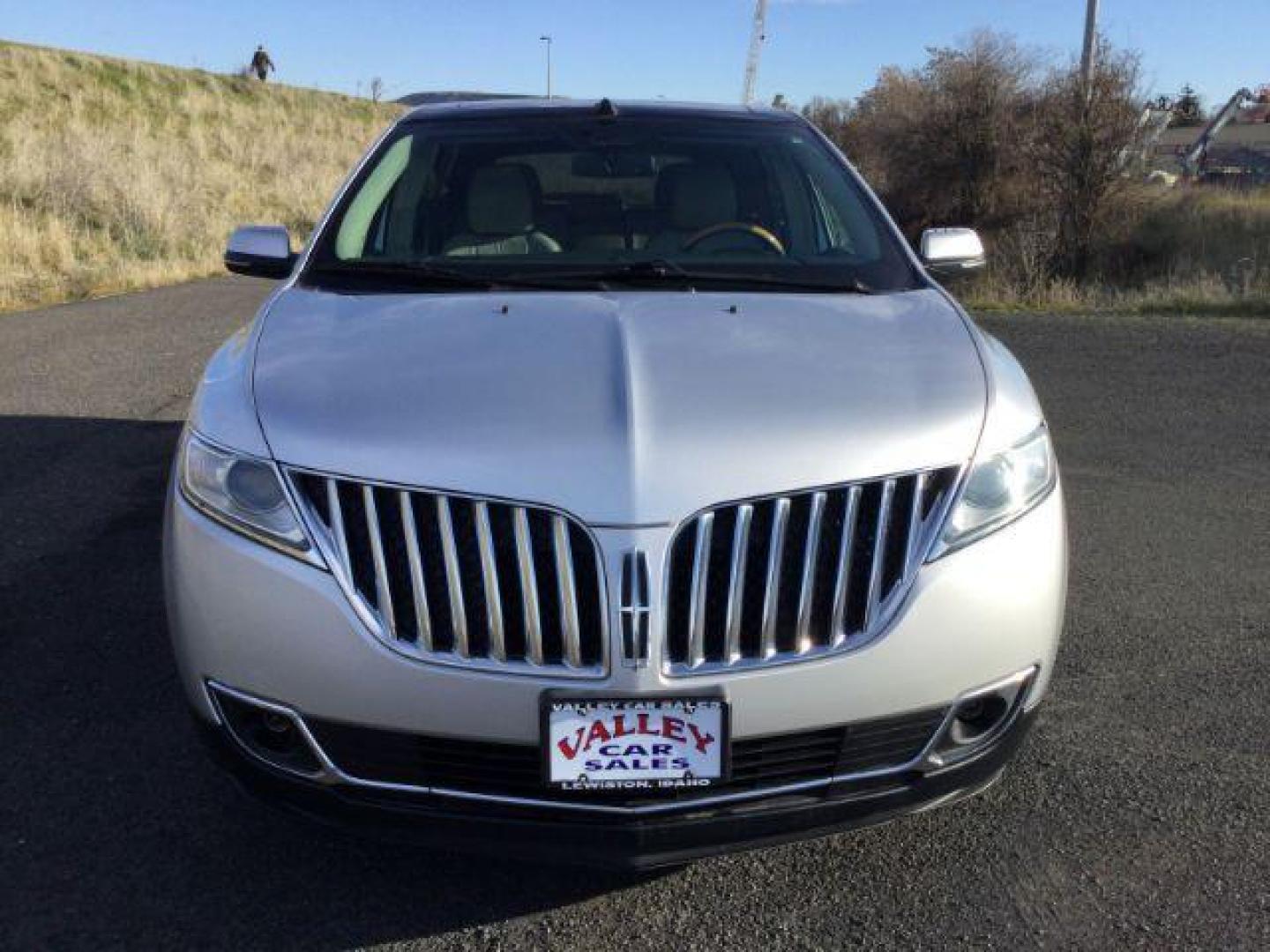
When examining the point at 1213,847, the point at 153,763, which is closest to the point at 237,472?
the point at 153,763

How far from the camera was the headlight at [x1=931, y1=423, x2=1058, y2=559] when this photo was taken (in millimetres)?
2309

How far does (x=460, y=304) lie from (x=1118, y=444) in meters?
4.48

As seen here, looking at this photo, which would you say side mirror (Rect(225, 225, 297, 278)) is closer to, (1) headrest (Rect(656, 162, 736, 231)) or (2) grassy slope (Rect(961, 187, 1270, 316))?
(1) headrest (Rect(656, 162, 736, 231))

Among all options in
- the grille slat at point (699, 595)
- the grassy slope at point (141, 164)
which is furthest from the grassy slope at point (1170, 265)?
Result: the grille slat at point (699, 595)

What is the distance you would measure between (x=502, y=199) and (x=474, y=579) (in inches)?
78.6

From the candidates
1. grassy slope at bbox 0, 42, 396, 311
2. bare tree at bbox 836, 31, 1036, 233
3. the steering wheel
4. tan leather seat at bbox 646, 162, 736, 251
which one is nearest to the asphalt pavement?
the steering wheel

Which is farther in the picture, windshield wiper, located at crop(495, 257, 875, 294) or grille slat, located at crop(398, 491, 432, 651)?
windshield wiper, located at crop(495, 257, 875, 294)

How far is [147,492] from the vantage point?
209 inches

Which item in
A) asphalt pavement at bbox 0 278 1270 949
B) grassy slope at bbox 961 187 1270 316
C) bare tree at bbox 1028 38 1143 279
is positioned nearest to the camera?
asphalt pavement at bbox 0 278 1270 949

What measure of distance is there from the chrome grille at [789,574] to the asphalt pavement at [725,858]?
64 cm

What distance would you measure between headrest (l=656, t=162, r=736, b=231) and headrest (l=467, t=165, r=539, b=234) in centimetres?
41

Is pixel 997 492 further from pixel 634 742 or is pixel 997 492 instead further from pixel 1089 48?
pixel 1089 48

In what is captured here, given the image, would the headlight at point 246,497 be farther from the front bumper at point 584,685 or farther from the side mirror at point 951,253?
the side mirror at point 951,253

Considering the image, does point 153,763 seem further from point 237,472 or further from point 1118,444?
point 1118,444
